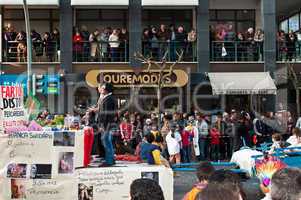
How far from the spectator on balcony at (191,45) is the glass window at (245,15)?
401cm

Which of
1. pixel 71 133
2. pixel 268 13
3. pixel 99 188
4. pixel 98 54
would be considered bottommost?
pixel 99 188

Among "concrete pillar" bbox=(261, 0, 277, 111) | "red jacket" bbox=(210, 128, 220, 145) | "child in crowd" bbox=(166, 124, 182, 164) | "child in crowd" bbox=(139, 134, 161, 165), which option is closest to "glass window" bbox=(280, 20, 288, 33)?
"concrete pillar" bbox=(261, 0, 277, 111)

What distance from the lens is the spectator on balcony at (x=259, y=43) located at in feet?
89.6

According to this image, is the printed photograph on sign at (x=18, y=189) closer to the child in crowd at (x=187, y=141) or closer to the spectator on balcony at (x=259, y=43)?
the child in crowd at (x=187, y=141)

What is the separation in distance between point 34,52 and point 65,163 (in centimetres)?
1928

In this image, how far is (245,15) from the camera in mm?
30469

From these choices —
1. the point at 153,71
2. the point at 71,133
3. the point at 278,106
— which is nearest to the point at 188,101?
the point at 153,71

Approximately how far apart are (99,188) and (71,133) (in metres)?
0.89

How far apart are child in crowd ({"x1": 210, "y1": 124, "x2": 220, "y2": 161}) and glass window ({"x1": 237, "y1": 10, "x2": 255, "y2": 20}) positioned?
10.8 m

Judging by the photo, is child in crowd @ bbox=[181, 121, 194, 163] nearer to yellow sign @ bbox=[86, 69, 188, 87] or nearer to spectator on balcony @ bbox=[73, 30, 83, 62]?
Result: yellow sign @ bbox=[86, 69, 188, 87]

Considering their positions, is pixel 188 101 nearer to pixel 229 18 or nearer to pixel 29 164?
pixel 229 18

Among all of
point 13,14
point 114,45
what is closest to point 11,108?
point 114,45

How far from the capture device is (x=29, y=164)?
8461mm

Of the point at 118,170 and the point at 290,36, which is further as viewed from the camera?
the point at 290,36
